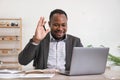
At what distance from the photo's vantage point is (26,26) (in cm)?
473

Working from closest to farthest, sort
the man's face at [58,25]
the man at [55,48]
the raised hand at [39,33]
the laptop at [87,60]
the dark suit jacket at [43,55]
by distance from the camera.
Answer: the laptop at [87,60], the raised hand at [39,33], the dark suit jacket at [43,55], the man at [55,48], the man's face at [58,25]

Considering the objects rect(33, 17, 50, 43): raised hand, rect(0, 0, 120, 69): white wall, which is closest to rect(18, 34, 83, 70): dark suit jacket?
rect(33, 17, 50, 43): raised hand

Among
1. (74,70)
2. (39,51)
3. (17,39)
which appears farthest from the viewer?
(17,39)

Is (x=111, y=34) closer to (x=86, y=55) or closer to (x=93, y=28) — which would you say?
(x=93, y=28)

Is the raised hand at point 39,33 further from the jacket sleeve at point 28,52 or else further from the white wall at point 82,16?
the white wall at point 82,16

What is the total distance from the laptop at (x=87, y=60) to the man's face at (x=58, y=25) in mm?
697

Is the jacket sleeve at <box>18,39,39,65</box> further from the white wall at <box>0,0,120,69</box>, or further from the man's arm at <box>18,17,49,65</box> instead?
the white wall at <box>0,0,120,69</box>

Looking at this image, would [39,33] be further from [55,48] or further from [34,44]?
[55,48]

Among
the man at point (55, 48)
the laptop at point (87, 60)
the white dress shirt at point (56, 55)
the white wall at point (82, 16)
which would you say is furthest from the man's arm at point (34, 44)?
the white wall at point (82, 16)

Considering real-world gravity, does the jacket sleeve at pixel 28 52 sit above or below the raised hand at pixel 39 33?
below

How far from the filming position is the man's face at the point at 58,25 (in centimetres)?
223

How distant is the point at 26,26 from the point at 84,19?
3.95 feet

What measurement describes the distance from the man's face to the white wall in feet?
8.21

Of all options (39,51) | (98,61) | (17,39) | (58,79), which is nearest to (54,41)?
(39,51)
